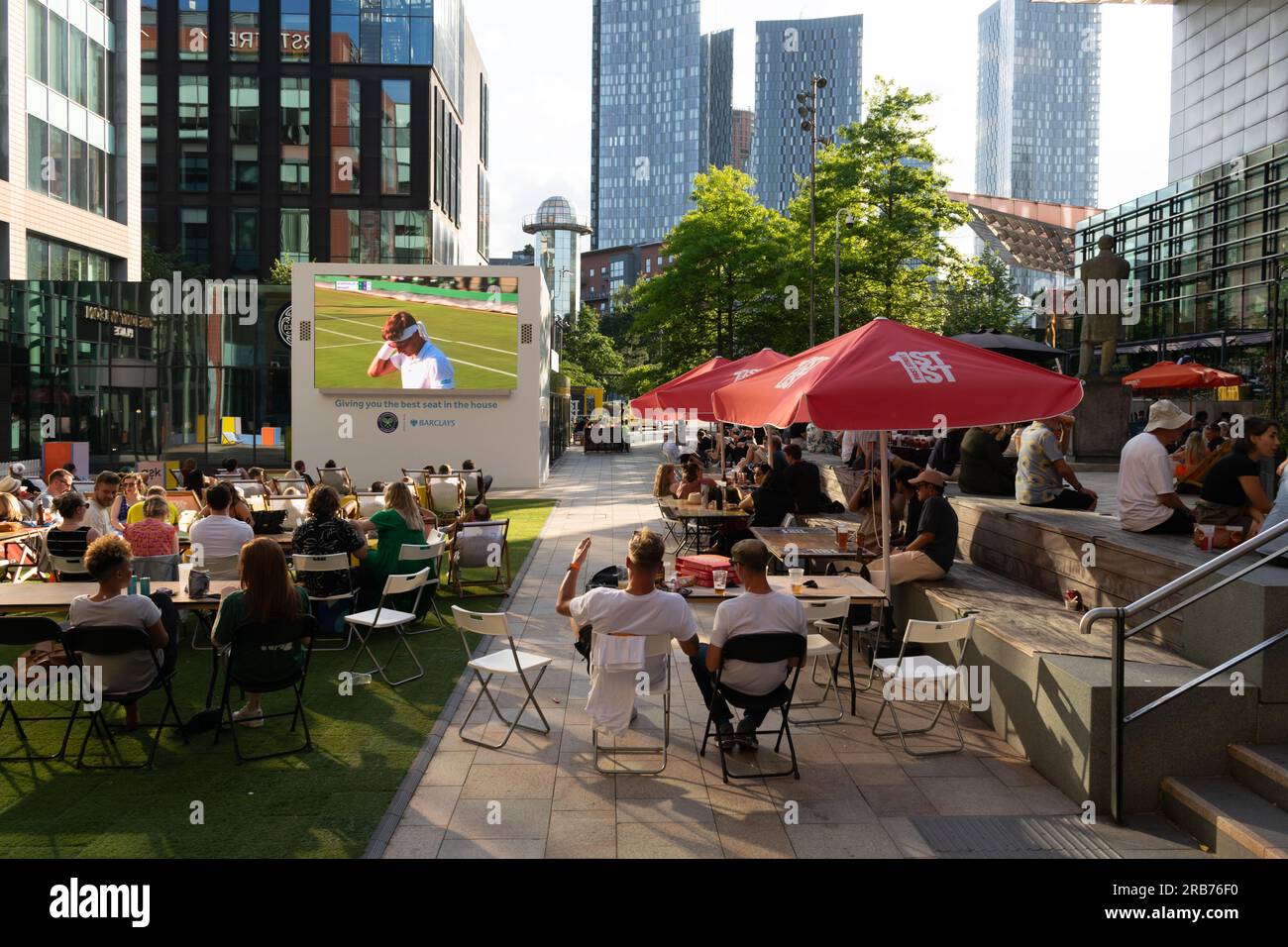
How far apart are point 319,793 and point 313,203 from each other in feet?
164

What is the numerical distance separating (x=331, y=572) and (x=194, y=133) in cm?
4964

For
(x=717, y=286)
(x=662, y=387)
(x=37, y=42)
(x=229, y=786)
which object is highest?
(x=37, y=42)

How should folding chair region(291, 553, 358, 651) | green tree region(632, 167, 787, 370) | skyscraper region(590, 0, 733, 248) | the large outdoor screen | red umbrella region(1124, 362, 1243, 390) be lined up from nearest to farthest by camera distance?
1. folding chair region(291, 553, 358, 651)
2. red umbrella region(1124, 362, 1243, 390)
3. the large outdoor screen
4. green tree region(632, 167, 787, 370)
5. skyscraper region(590, 0, 733, 248)

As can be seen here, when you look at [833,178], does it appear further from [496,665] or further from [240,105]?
[240,105]

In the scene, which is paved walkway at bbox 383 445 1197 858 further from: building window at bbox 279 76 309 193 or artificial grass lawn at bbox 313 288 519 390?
building window at bbox 279 76 309 193

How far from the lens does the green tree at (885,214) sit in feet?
104

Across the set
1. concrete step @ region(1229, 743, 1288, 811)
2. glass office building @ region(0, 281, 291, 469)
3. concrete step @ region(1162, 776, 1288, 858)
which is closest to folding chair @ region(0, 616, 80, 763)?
concrete step @ region(1162, 776, 1288, 858)

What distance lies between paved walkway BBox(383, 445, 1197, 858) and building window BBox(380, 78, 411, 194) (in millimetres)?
47284

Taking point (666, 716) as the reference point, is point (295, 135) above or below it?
above

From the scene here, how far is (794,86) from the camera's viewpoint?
547 feet

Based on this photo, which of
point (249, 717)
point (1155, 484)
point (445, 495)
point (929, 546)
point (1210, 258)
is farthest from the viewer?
point (1210, 258)

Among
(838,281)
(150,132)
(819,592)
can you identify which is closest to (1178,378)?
(838,281)

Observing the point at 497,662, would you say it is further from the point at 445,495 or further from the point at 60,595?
the point at 445,495

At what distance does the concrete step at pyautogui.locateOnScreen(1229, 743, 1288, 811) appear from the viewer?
4.96m
